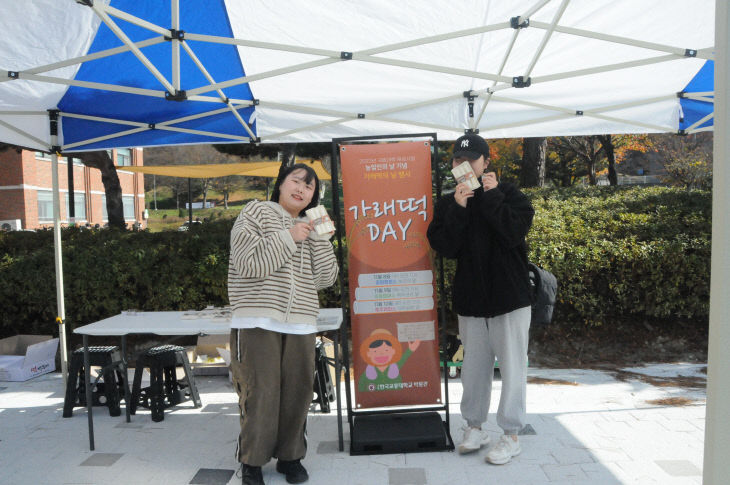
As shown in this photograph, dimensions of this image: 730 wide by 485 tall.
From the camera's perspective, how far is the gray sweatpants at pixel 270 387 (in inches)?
116

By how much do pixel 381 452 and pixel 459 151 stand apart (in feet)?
6.31

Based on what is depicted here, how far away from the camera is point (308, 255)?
3.14 metres

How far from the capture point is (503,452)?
3334 millimetres

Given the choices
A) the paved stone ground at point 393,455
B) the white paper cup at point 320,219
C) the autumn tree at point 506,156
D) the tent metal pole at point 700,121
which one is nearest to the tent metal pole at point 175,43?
the white paper cup at point 320,219

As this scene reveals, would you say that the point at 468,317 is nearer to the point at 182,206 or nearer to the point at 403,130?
the point at 403,130

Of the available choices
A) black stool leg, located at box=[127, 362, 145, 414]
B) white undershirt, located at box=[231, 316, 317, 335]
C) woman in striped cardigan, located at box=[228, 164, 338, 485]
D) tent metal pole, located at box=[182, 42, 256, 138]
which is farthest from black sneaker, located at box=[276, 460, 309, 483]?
tent metal pole, located at box=[182, 42, 256, 138]

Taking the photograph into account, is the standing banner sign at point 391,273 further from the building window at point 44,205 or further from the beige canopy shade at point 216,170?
the building window at point 44,205

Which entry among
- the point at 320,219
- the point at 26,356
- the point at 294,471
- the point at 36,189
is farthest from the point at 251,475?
the point at 36,189

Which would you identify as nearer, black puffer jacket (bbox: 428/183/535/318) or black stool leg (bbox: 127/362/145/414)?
black puffer jacket (bbox: 428/183/535/318)

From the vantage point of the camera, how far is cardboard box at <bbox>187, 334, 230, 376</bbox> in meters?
5.46

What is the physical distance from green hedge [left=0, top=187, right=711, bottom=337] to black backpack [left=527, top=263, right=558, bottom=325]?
252cm

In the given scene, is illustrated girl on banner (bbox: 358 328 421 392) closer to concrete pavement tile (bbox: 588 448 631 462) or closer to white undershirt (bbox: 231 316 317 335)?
white undershirt (bbox: 231 316 317 335)

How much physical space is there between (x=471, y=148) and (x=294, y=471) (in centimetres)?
210

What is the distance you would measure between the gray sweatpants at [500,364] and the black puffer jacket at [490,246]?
0.11 meters
